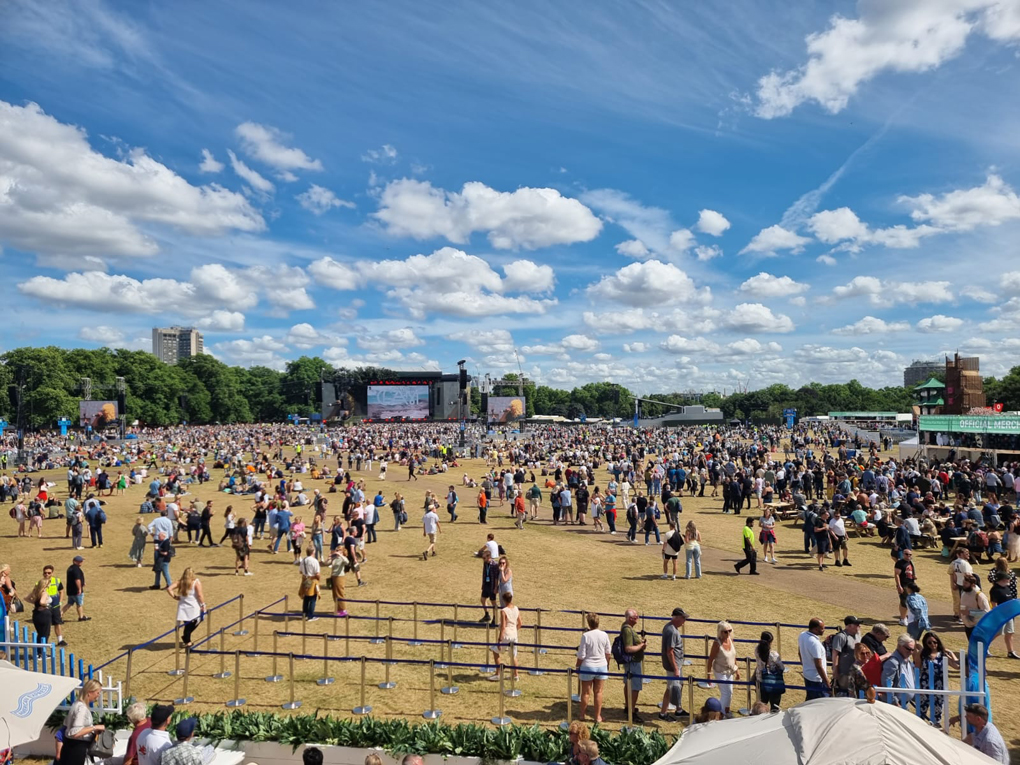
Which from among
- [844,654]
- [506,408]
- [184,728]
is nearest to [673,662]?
[844,654]

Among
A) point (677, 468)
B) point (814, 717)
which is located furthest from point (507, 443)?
point (814, 717)

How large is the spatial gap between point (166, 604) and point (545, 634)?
8.31 m

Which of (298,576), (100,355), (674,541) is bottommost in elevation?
(298,576)

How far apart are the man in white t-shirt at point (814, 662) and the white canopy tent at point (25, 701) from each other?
826cm

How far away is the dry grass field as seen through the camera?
942cm

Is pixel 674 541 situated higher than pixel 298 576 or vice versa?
pixel 674 541

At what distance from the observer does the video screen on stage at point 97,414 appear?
71438 mm

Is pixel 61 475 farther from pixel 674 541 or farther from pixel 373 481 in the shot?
pixel 674 541

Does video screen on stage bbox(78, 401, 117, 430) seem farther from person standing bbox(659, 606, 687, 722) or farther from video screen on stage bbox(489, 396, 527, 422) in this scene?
person standing bbox(659, 606, 687, 722)

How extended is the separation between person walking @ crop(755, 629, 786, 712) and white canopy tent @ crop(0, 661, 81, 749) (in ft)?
24.7

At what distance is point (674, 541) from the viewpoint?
15047mm

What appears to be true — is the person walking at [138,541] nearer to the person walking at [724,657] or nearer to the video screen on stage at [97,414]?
the person walking at [724,657]

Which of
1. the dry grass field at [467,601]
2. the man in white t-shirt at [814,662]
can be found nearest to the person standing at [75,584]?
the dry grass field at [467,601]

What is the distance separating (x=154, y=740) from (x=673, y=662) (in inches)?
234
